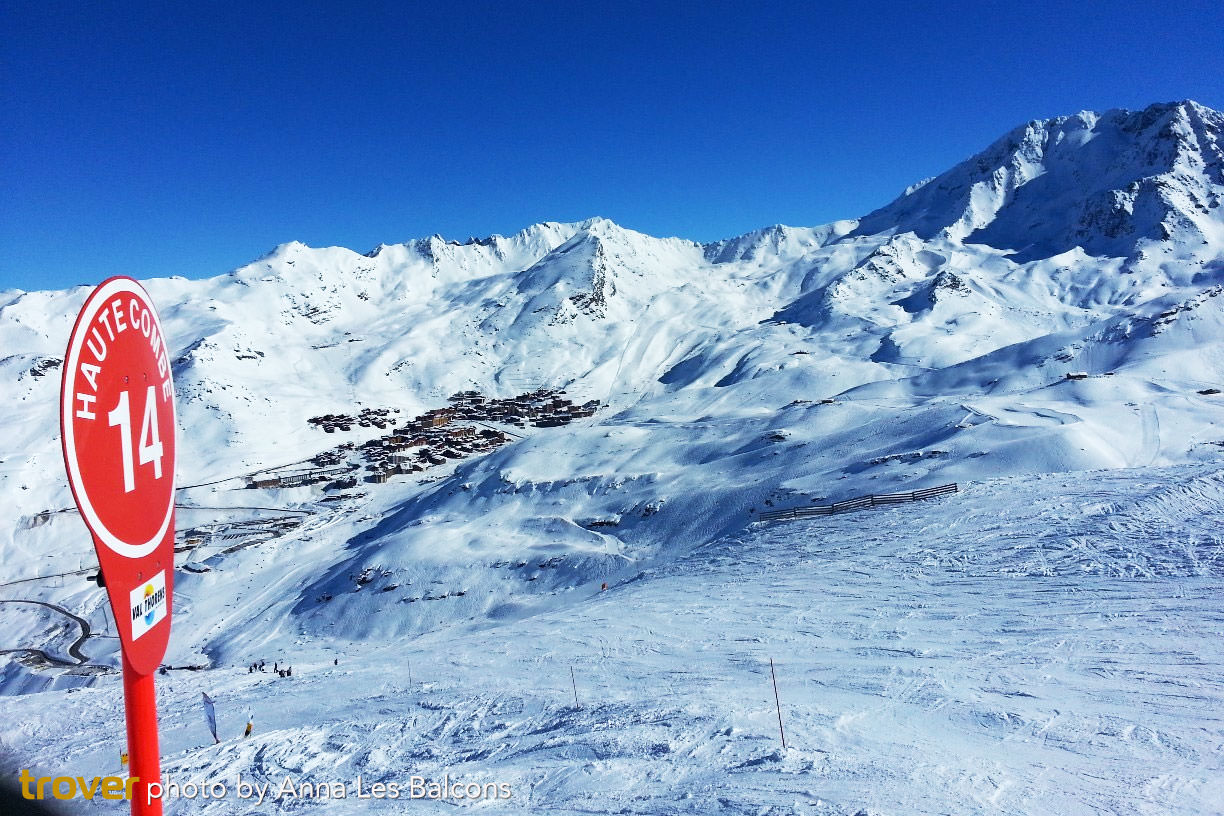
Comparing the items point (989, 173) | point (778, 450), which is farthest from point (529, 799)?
point (989, 173)

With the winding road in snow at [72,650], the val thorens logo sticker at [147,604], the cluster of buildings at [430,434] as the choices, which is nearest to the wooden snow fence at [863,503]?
the val thorens logo sticker at [147,604]

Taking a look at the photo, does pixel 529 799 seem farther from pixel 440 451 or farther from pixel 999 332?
pixel 999 332

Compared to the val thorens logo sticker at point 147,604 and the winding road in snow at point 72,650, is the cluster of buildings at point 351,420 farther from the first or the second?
the val thorens logo sticker at point 147,604

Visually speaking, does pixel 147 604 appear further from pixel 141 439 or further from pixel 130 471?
pixel 141 439

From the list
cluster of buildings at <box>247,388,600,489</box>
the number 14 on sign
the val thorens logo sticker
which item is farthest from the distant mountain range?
the number 14 on sign

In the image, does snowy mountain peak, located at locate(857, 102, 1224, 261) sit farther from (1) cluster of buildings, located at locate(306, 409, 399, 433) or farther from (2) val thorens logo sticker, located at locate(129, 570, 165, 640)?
(2) val thorens logo sticker, located at locate(129, 570, 165, 640)

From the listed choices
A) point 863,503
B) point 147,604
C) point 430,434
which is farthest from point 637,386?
point 147,604
